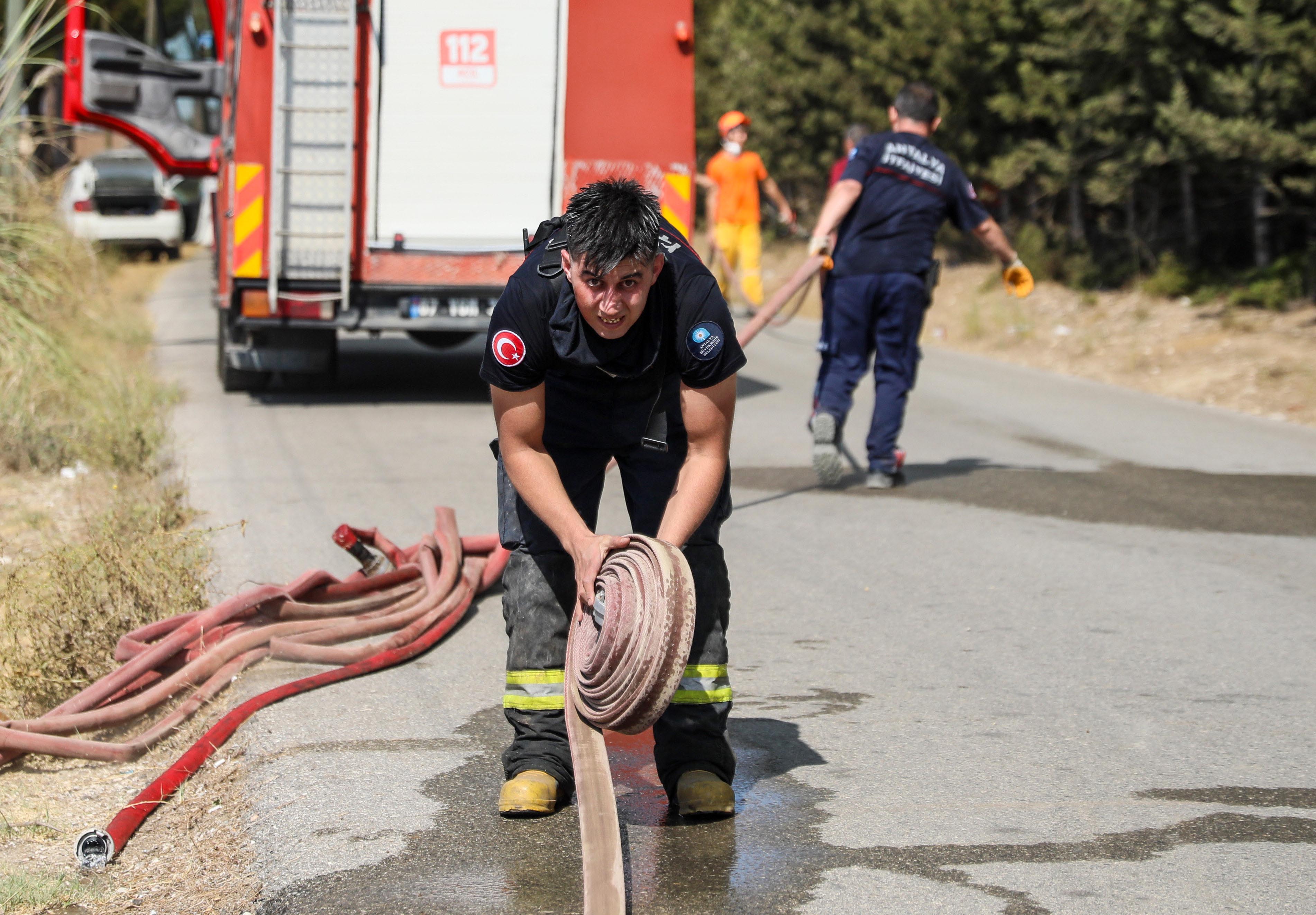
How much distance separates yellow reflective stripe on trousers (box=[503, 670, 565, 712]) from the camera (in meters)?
3.61

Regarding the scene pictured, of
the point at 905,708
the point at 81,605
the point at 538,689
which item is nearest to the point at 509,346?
the point at 538,689

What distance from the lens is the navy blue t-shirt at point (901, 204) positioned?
771cm

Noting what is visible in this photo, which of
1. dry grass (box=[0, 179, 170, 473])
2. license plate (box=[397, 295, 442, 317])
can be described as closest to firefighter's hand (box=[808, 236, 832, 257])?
license plate (box=[397, 295, 442, 317])

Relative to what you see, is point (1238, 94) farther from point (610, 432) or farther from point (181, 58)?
point (610, 432)

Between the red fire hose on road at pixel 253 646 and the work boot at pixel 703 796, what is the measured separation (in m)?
1.30

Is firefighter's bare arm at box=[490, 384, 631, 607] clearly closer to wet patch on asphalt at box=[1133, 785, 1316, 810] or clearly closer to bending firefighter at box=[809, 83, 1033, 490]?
wet patch on asphalt at box=[1133, 785, 1316, 810]

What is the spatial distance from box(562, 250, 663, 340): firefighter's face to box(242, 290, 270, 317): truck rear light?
696 cm

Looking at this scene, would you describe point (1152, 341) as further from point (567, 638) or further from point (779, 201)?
point (567, 638)

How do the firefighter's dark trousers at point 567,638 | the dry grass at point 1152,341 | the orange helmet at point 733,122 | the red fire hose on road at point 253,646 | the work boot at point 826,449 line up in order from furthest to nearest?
the orange helmet at point 733,122 → the dry grass at point 1152,341 → the work boot at point 826,449 → the red fire hose on road at point 253,646 → the firefighter's dark trousers at point 567,638

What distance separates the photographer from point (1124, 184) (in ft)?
48.1

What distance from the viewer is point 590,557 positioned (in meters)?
3.27

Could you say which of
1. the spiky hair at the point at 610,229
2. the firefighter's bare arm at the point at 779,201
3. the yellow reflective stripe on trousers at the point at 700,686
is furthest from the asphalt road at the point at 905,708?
the firefighter's bare arm at the point at 779,201

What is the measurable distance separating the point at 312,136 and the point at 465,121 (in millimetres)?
1000

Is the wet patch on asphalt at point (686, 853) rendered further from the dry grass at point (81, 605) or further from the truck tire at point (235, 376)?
the truck tire at point (235, 376)
